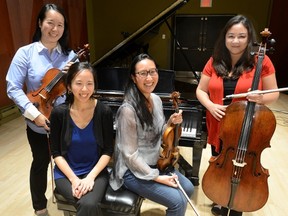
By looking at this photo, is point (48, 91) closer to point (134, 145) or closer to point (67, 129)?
point (67, 129)

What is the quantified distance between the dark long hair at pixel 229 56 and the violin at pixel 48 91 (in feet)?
3.64

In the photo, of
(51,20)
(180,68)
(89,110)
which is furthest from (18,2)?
(180,68)

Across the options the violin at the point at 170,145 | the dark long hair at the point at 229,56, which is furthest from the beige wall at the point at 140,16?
the violin at the point at 170,145

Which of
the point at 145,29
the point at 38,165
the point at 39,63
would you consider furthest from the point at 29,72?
the point at 145,29

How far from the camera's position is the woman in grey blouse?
1.63 meters

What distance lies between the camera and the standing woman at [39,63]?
171cm

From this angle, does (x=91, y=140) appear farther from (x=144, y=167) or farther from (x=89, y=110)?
→ (x=144, y=167)

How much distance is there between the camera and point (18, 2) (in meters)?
4.44

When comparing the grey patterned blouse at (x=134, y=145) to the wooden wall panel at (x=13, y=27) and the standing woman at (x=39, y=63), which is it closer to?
the standing woman at (x=39, y=63)

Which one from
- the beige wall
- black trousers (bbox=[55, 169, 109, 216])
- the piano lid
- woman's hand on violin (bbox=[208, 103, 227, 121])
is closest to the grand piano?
the piano lid

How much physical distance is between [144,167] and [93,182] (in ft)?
1.14

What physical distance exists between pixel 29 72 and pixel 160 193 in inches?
47.8

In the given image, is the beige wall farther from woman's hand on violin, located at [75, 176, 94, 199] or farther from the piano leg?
woman's hand on violin, located at [75, 176, 94, 199]

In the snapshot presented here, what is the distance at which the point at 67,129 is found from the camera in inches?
65.9
